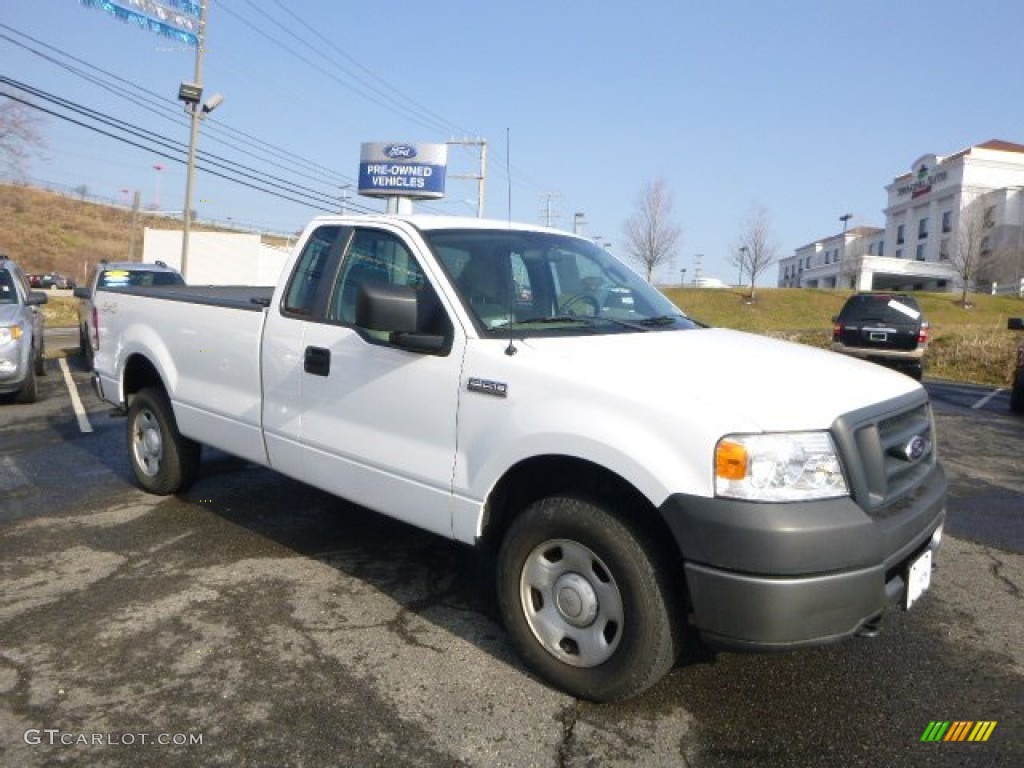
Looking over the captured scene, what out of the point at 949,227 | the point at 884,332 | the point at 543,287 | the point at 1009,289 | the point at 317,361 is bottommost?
the point at 317,361

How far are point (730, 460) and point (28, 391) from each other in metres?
9.53

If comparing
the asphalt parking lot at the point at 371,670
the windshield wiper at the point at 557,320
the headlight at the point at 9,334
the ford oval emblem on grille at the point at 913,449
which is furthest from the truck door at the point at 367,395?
the headlight at the point at 9,334

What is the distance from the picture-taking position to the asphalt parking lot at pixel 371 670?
107 inches

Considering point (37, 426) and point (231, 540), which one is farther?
point (37, 426)

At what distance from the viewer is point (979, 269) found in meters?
64.6

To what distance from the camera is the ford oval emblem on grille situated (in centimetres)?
297

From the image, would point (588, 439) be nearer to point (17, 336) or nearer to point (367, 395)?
point (367, 395)

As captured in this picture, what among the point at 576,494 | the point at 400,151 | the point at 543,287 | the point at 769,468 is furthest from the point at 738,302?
the point at 769,468

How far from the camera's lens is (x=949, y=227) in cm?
8100

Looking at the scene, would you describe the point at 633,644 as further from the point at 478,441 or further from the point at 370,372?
the point at 370,372

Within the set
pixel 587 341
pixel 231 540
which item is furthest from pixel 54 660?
pixel 587 341

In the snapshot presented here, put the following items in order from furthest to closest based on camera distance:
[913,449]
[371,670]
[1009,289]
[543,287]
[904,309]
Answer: [1009,289]
[904,309]
[543,287]
[371,670]
[913,449]

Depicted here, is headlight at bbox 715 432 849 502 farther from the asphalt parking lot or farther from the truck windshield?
the truck windshield

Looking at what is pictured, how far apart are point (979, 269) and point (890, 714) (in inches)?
2861
